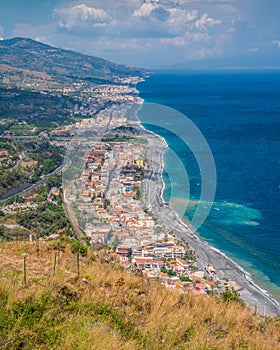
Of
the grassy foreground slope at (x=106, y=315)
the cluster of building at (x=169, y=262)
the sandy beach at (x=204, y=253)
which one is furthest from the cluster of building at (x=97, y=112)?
the grassy foreground slope at (x=106, y=315)

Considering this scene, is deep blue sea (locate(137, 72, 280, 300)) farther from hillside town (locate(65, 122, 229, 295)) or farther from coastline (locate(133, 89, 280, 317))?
hillside town (locate(65, 122, 229, 295))

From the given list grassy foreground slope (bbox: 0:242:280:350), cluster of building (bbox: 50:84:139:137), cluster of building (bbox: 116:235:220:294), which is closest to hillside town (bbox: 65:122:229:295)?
cluster of building (bbox: 116:235:220:294)

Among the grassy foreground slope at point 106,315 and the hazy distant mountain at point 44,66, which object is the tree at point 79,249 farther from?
the hazy distant mountain at point 44,66

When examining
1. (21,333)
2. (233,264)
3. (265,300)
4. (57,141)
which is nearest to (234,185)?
(233,264)

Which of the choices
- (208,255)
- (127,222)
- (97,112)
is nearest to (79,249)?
(208,255)

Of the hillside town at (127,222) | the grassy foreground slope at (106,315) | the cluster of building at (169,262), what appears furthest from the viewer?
the hillside town at (127,222)

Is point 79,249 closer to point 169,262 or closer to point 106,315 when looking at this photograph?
point 106,315
